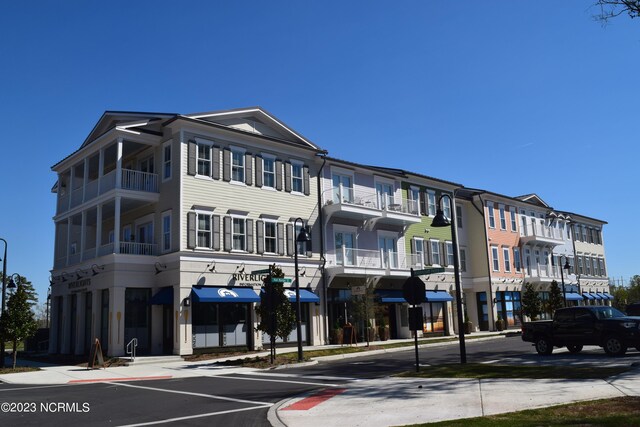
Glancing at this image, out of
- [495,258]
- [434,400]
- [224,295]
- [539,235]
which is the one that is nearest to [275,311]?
[224,295]

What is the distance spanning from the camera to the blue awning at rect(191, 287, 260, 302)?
1047 inches

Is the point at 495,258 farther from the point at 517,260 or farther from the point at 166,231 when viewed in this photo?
the point at 166,231

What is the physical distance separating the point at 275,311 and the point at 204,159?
9582mm

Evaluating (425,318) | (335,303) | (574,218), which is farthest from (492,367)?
(574,218)

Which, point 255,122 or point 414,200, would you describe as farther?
point 414,200

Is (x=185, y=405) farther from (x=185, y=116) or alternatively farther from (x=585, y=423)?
(x=185, y=116)

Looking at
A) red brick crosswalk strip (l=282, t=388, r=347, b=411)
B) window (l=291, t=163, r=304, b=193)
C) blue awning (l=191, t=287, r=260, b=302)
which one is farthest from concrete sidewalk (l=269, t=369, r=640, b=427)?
window (l=291, t=163, r=304, b=193)

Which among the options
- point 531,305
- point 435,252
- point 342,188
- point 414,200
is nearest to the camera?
point 342,188

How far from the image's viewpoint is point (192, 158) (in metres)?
28.2

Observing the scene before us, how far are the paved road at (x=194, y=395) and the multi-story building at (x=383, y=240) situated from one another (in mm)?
12425

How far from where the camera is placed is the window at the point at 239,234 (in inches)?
1156

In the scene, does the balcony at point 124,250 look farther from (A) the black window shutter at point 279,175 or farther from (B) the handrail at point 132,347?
(A) the black window shutter at point 279,175

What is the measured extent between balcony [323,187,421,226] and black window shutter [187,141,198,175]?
8793 mm

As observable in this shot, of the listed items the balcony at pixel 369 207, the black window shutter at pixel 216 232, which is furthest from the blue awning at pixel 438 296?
the black window shutter at pixel 216 232
